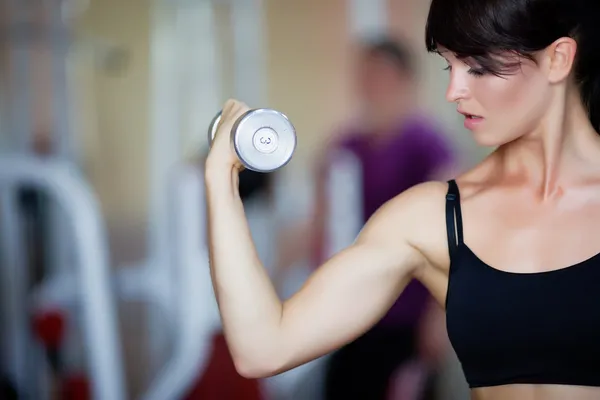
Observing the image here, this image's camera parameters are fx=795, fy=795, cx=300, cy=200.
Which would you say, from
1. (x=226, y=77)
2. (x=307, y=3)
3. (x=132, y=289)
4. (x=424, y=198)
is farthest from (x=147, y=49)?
(x=424, y=198)

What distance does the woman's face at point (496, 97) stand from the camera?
0.91m

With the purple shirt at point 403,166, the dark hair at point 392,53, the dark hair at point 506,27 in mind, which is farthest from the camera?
the dark hair at point 392,53

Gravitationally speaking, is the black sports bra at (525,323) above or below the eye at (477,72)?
below

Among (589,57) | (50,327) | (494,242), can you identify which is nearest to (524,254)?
(494,242)

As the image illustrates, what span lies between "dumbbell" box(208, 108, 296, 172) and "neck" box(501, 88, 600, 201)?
0.31m

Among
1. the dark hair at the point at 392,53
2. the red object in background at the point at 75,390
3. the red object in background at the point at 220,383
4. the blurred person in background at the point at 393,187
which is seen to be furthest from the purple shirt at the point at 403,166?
the red object in background at the point at 75,390

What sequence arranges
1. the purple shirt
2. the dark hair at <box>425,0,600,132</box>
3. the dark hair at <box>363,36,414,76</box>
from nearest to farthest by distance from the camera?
the dark hair at <box>425,0,600,132</box>, the purple shirt, the dark hair at <box>363,36,414,76</box>

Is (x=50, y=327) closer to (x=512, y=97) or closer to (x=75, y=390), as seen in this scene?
(x=75, y=390)

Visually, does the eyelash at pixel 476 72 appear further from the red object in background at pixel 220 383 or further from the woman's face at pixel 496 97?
the red object in background at pixel 220 383

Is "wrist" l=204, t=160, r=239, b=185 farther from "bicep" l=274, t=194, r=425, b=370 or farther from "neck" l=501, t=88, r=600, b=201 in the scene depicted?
"neck" l=501, t=88, r=600, b=201

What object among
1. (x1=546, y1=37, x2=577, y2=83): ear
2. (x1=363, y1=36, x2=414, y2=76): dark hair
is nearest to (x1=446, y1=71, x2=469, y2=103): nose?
(x1=546, y1=37, x2=577, y2=83): ear

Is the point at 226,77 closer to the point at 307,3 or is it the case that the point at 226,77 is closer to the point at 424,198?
the point at 307,3

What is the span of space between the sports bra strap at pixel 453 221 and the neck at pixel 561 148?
96mm

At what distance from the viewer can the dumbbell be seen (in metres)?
0.90
